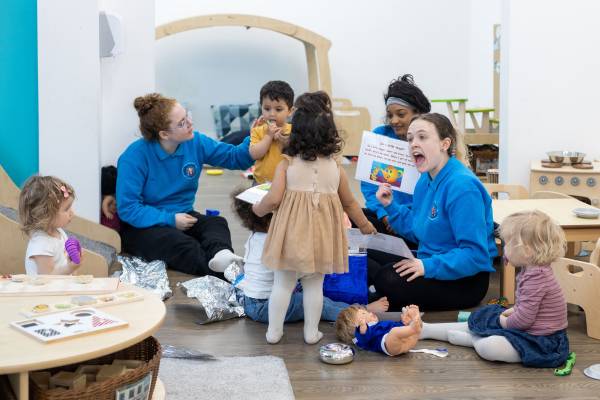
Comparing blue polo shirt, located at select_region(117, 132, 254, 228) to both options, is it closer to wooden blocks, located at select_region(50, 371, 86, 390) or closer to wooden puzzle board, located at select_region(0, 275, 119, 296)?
wooden puzzle board, located at select_region(0, 275, 119, 296)

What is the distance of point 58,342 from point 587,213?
105 inches

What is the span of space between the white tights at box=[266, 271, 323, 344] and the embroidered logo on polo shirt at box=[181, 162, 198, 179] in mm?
1596

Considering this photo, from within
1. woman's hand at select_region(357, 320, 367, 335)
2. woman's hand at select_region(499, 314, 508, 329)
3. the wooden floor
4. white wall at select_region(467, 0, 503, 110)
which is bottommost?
the wooden floor

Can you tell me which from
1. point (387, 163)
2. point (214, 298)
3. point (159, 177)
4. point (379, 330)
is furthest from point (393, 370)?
point (159, 177)

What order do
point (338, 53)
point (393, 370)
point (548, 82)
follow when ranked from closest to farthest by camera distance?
point (393, 370), point (548, 82), point (338, 53)

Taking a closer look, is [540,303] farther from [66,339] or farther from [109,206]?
[109,206]

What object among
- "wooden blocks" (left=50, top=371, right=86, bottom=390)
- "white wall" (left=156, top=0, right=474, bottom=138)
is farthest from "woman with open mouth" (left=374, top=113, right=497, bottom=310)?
"white wall" (left=156, top=0, right=474, bottom=138)

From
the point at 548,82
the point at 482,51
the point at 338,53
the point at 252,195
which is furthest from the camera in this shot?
the point at 338,53

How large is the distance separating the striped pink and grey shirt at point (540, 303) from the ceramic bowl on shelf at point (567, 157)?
7.96ft

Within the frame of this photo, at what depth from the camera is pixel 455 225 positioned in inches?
137

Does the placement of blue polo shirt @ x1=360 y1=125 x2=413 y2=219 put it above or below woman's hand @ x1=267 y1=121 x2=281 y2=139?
below

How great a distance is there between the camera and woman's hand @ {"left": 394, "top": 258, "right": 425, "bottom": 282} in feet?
11.5

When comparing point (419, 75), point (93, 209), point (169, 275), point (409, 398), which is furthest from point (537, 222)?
point (419, 75)

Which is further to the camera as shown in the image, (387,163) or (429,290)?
(387,163)
